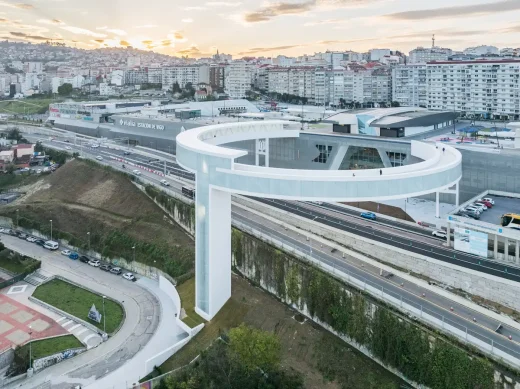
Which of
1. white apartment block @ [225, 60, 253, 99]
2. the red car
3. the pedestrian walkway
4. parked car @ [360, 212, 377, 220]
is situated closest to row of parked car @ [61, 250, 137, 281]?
the pedestrian walkway

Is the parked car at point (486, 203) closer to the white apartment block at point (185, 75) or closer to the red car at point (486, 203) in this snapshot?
the red car at point (486, 203)

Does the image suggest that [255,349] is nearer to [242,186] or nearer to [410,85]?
[242,186]

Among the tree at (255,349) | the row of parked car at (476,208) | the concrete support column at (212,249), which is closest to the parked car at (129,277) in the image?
the concrete support column at (212,249)

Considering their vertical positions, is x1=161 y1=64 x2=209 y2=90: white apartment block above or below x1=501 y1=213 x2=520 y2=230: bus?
above

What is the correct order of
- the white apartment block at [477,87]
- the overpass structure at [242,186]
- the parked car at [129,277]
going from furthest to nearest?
the white apartment block at [477,87], the parked car at [129,277], the overpass structure at [242,186]

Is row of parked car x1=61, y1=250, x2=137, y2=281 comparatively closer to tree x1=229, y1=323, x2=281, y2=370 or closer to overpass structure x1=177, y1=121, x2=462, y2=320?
overpass structure x1=177, y1=121, x2=462, y2=320
